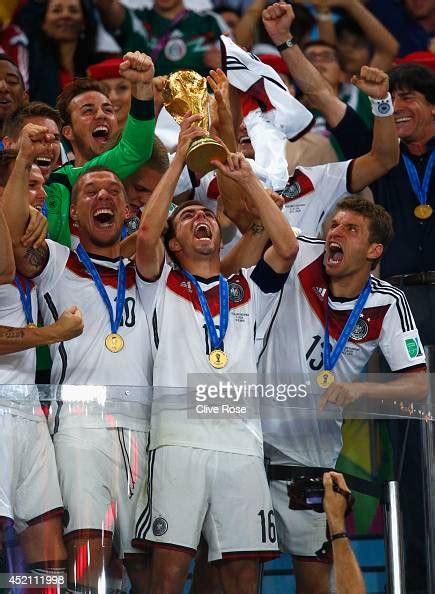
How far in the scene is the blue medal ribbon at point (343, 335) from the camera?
5535mm

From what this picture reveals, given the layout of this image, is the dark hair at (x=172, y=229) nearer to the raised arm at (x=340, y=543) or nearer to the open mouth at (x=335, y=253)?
the open mouth at (x=335, y=253)

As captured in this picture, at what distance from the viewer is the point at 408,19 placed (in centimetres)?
852

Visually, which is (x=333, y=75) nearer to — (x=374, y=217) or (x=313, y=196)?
(x=313, y=196)

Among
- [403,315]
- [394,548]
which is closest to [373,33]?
[403,315]

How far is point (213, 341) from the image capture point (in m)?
5.25

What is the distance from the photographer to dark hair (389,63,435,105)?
6.79 meters

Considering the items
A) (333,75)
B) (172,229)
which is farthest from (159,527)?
(333,75)

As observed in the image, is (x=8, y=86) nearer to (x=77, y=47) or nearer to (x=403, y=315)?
(x=77, y=47)

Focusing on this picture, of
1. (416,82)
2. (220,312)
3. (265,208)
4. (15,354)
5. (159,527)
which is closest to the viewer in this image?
(159,527)

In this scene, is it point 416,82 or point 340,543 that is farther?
point 416,82

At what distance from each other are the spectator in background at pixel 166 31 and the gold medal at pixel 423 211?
2272 mm

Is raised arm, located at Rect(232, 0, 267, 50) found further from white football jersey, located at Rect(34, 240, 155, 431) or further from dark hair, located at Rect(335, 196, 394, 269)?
white football jersey, located at Rect(34, 240, 155, 431)

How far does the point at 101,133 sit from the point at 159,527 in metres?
2.23

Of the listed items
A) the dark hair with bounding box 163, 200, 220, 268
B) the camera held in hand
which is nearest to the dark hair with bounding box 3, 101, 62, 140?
the dark hair with bounding box 163, 200, 220, 268
